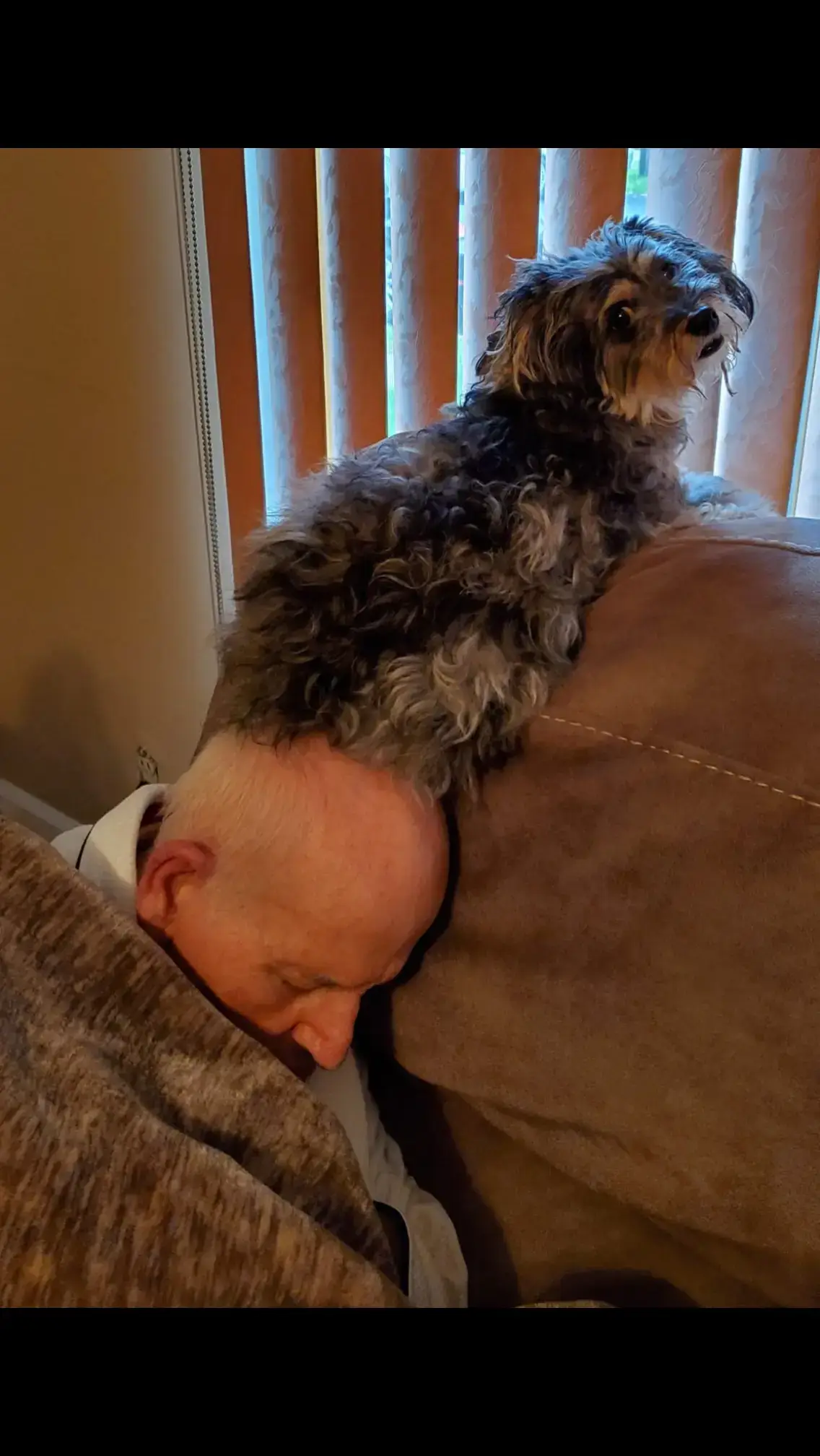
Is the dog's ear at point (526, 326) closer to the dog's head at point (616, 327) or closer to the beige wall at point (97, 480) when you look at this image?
the dog's head at point (616, 327)

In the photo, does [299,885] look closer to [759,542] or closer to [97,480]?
[759,542]

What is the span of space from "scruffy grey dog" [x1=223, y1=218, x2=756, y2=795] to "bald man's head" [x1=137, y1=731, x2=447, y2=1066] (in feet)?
0.14

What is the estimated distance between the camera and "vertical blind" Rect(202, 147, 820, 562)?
1.32 meters

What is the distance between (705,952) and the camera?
77cm

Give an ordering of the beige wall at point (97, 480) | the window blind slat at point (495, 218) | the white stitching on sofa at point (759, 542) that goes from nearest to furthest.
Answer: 1. the white stitching on sofa at point (759, 542)
2. the window blind slat at point (495, 218)
3. the beige wall at point (97, 480)

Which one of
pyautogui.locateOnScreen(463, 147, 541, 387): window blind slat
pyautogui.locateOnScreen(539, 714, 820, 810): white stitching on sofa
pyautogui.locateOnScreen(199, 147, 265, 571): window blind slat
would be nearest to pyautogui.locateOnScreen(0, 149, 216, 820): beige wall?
pyautogui.locateOnScreen(199, 147, 265, 571): window blind slat

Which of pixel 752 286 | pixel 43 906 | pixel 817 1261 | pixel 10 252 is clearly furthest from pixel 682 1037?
pixel 10 252

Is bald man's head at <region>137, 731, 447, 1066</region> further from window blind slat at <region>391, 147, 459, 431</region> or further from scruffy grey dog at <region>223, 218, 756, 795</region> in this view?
window blind slat at <region>391, 147, 459, 431</region>

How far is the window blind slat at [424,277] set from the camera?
1.47 metres

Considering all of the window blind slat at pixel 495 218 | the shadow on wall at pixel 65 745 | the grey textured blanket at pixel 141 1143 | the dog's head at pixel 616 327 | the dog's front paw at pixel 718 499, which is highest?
the window blind slat at pixel 495 218

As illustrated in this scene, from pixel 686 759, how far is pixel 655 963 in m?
0.16

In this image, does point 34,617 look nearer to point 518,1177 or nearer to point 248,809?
point 248,809

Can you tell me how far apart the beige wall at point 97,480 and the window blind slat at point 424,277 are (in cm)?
43

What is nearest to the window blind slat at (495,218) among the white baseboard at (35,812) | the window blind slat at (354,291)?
the window blind slat at (354,291)
